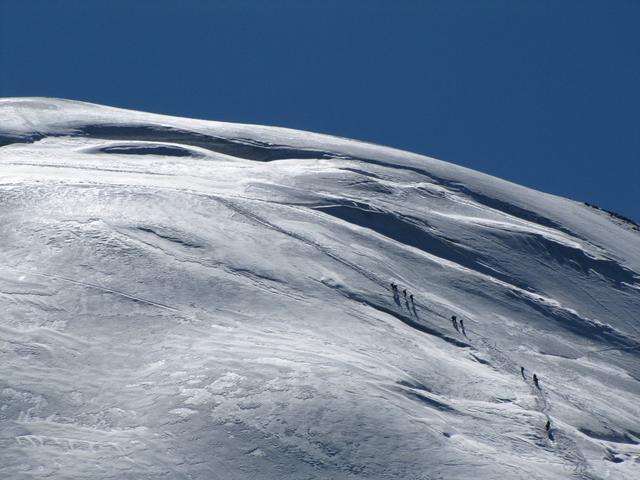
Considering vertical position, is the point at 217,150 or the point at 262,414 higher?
the point at 217,150

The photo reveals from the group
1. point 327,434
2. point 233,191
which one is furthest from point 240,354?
point 233,191

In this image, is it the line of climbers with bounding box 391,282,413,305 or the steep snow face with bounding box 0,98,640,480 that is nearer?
the steep snow face with bounding box 0,98,640,480

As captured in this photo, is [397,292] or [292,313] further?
[397,292]

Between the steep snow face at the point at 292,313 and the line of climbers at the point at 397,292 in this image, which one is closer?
the steep snow face at the point at 292,313

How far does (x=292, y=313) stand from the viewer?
16.3 meters

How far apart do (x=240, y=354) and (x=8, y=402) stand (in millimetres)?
2880

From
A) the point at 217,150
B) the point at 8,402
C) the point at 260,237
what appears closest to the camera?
the point at 8,402

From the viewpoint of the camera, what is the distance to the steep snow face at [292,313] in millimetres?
13031

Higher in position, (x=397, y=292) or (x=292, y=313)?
(x=397, y=292)

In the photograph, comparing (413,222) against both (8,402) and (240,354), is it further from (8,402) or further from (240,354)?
(8,402)

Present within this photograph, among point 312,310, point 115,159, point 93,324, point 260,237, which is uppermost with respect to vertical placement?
point 115,159

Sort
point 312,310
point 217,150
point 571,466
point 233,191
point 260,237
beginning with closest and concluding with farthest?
point 571,466 → point 312,310 → point 260,237 → point 233,191 → point 217,150

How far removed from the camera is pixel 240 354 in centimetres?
1458

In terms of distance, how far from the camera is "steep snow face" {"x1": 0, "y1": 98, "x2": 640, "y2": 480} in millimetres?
13031
